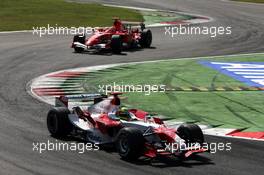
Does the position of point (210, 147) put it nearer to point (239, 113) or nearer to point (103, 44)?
point (239, 113)

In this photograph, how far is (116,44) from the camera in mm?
31688

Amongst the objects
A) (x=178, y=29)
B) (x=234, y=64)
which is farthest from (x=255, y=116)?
(x=178, y=29)

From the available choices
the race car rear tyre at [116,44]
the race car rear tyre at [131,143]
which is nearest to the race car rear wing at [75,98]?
the race car rear tyre at [131,143]

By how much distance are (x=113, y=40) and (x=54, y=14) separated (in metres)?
13.5

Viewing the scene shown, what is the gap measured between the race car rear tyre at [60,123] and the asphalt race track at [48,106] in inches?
9.5

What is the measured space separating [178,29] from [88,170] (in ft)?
90.9

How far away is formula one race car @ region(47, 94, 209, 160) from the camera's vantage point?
14.2m

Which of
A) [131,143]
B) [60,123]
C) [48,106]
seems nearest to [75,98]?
[60,123]

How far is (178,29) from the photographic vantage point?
133 ft

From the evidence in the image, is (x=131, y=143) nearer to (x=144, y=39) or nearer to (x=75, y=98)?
(x=75, y=98)

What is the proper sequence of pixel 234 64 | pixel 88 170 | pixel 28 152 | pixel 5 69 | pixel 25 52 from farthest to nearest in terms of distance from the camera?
pixel 25 52 < pixel 234 64 < pixel 5 69 < pixel 28 152 < pixel 88 170

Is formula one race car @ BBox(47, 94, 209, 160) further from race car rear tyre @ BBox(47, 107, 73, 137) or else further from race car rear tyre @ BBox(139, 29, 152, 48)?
race car rear tyre @ BBox(139, 29, 152, 48)

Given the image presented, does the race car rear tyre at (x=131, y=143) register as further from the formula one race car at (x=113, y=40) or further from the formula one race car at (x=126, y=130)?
the formula one race car at (x=113, y=40)

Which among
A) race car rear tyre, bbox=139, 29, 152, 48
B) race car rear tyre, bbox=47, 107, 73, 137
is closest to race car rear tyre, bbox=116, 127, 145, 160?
race car rear tyre, bbox=47, 107, 73, 137
